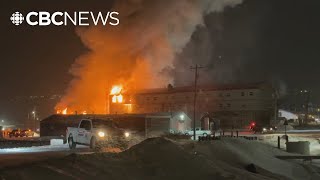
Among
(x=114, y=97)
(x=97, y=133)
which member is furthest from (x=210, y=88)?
(x=97, y=133)

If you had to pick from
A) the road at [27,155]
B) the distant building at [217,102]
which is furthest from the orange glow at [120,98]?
the road at [27,155]

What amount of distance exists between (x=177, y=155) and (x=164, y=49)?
85.4m

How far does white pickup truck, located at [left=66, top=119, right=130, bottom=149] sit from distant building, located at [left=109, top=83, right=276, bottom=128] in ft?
219

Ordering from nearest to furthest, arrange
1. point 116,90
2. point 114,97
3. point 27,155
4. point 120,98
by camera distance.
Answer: point 27,155 → point 114,97 → point 120,98 → point 116,90

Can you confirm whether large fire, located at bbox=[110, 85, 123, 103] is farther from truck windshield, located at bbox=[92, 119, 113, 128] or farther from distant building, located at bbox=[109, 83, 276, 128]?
truck windshield, located at bbox=[92, 119, 113, 128]

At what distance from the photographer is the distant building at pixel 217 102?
102 m

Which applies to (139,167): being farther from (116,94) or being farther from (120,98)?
(120,98)

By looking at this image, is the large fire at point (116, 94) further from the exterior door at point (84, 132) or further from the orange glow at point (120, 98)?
the exterior door at point (84, 132)

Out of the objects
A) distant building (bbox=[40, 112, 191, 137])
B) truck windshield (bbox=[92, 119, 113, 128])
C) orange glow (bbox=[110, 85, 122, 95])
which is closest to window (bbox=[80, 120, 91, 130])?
truck windshield (bbox=[92, 119, 113, 128])

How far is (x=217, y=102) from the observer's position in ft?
355

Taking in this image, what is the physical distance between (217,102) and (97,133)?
78004 millimetres

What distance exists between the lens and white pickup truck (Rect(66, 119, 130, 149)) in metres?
31.9

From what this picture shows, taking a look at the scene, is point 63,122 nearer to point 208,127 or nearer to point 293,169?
point 208,127

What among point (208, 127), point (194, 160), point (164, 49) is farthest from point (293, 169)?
point (164, 49)
